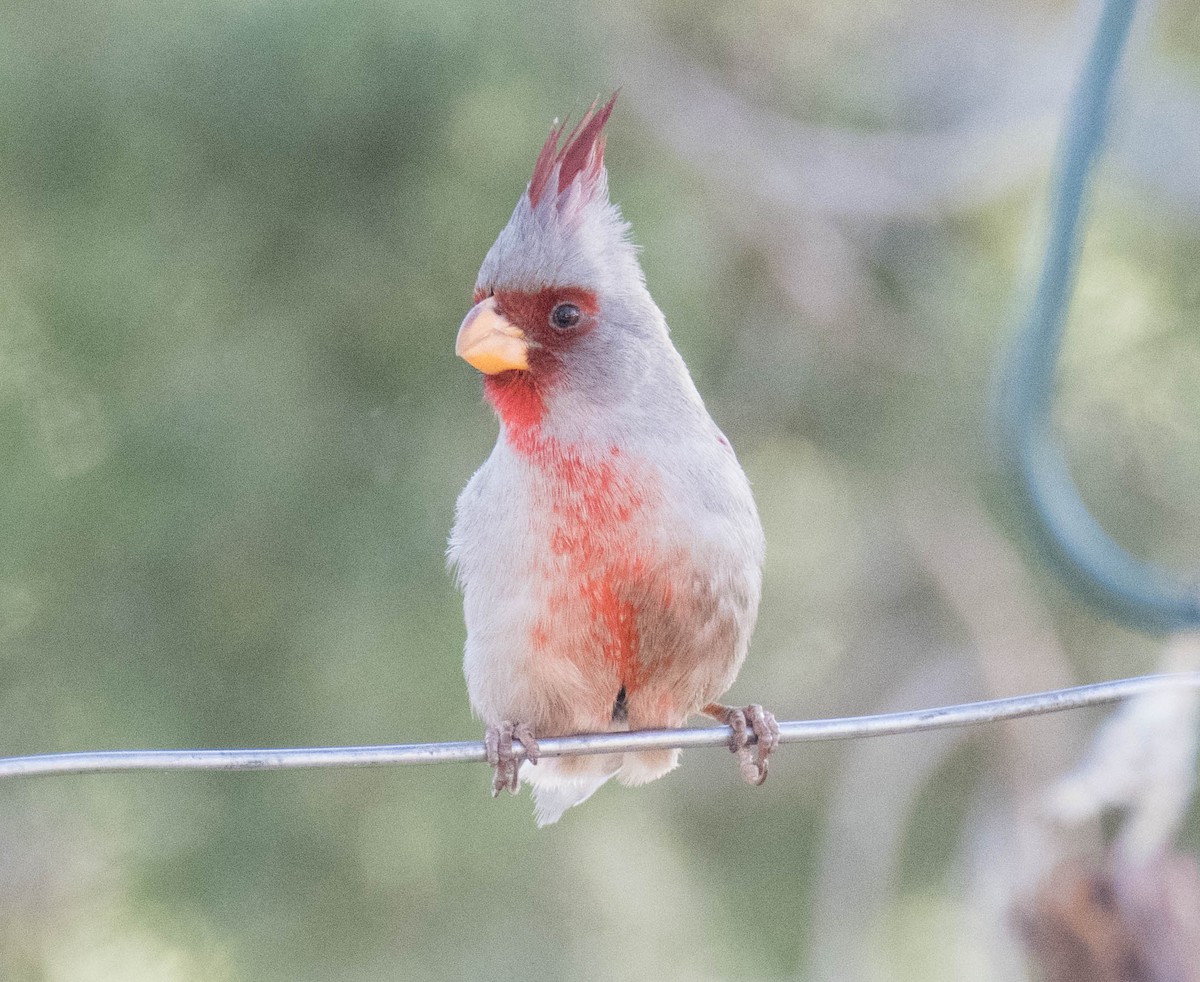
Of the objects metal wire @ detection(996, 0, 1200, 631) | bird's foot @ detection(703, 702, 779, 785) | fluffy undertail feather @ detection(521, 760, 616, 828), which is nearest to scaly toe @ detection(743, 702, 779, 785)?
bird's foot @ detection(703, 702, 779, 785)

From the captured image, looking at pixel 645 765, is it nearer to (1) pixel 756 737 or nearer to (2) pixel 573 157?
(1) pixel 756 737

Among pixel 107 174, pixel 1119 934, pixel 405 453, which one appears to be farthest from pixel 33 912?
pixel 1119 934

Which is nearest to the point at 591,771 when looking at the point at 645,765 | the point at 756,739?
the point at 645,765

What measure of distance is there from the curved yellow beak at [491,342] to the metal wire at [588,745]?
354 millimetres

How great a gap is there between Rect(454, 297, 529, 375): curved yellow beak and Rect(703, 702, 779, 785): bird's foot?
389mm

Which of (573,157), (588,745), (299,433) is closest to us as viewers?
(588,745)

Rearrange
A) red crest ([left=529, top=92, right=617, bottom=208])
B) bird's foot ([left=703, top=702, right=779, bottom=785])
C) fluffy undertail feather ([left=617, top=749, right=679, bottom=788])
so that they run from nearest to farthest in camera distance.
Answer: red crest ([left=529, top=92, right=617, bottom=208]), bird's foot ([left=703, top=702, right=779, bottom=785]), fluffy undertail feather ([left=617, top=749, right=679, bottom=788])

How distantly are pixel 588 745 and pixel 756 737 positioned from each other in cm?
35

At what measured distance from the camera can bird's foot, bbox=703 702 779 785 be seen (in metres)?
1.44

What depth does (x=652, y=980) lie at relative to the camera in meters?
2.88

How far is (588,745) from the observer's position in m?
1.16

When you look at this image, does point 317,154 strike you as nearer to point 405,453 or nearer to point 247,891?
point 405,453

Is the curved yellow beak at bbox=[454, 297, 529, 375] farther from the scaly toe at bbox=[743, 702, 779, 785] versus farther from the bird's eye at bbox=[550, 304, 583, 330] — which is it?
the scaly toe at bbox=[743, 702, 779, 785]

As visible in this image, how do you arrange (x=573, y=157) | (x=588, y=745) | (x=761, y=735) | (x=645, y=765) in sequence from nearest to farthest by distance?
(x=588, y=745)
(x=573, y=157)
(x=761, y=735)
(x=645, y=765)
